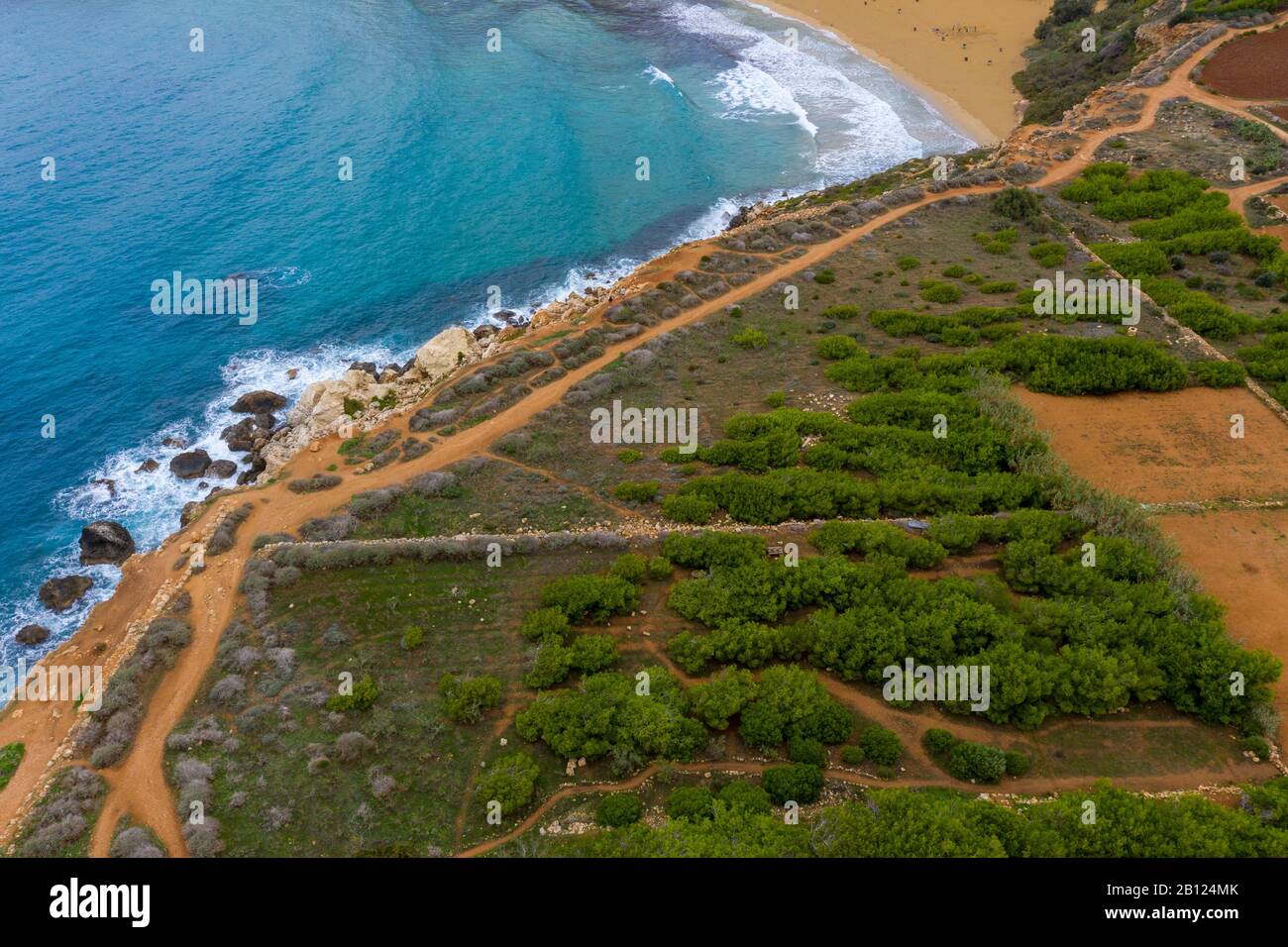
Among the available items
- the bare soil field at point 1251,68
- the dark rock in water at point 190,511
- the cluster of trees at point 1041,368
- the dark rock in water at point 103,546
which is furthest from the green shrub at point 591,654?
the bare soil field at point 1251,68

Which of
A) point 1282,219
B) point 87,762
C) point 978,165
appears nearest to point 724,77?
point 978,165

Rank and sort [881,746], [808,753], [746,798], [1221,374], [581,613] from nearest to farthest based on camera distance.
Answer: [746,798] → [808,753] → [881,746] → [581,613] → [1221,374]

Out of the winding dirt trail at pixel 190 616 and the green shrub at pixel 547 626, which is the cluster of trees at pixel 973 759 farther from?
the green shrub at pixel 547 626

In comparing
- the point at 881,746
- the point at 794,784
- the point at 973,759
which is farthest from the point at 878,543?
the point at 794,784

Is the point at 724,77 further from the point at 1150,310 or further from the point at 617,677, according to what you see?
the point at 617,677

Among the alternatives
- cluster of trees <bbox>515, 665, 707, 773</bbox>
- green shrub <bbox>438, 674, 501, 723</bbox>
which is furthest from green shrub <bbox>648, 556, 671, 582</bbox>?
green shrub <bbox>438, 674, 501, 723</bbox>

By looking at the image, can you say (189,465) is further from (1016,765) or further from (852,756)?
(1016,765)
